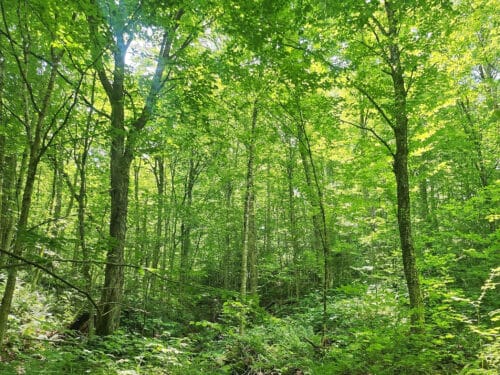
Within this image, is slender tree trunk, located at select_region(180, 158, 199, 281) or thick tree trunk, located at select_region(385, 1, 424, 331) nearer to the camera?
thick tree trunk, located at select_region(385, 1, 424, 331)

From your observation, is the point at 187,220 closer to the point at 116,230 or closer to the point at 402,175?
the point at 116,230

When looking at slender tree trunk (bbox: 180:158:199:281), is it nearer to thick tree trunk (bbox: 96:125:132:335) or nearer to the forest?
the forest

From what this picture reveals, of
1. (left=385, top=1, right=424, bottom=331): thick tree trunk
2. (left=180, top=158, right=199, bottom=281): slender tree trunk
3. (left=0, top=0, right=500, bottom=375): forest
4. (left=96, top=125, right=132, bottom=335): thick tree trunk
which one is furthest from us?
(left=180, top=158, right=199, bottom=281): slender tree trunk

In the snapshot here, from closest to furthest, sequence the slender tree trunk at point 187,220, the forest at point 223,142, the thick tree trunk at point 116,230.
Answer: the forest at point 223,142
the thick tree trunk at point 116,230
the slender tree trunk at point 187,220

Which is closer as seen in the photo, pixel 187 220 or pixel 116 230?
pixel 116 230

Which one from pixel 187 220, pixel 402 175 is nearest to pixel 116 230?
pixel 402 175

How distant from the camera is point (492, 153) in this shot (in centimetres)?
1047

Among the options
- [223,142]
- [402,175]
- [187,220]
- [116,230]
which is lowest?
[116,230]

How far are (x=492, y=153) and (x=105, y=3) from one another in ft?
39.2

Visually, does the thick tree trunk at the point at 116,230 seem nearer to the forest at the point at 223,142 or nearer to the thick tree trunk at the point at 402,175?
the forest at the point at 223,142

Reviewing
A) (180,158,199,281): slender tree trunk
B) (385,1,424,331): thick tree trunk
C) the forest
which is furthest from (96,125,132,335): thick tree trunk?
(180,158,199,281): slender tree trunk

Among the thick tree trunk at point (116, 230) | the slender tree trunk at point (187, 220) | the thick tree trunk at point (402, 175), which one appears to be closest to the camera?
the thick tree trunk at point (402, 175)

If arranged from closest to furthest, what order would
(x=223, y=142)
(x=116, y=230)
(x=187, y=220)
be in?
1. (x=116, y=230)
2. (x=223, y=142)
3. (x=187, y=220)

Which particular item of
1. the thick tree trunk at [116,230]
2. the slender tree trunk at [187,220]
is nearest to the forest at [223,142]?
the thick tree trunk at [116,230]
